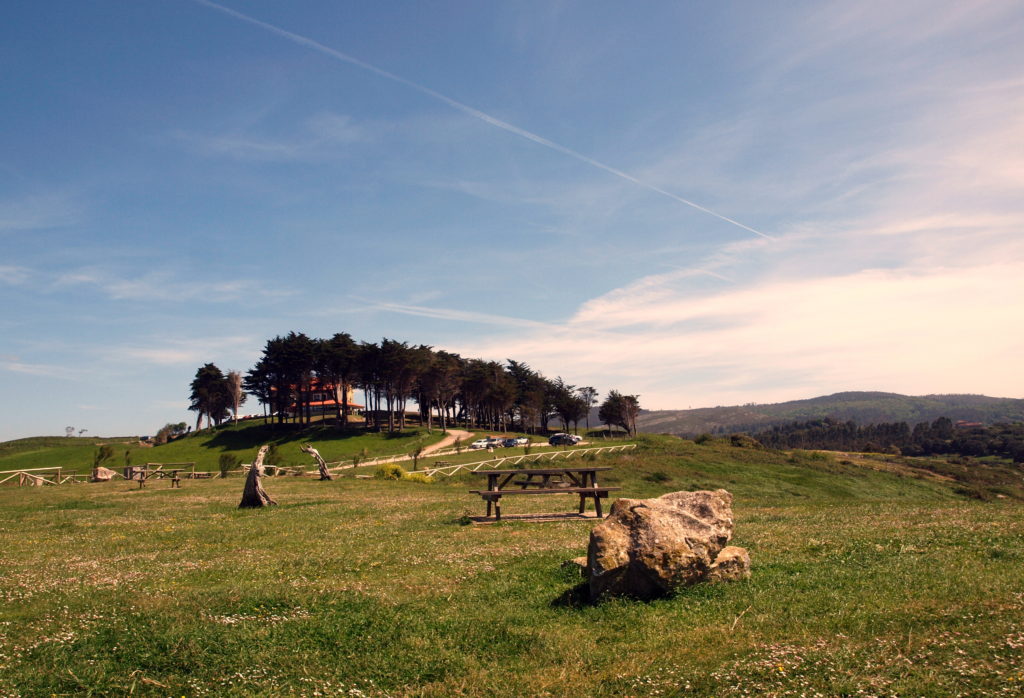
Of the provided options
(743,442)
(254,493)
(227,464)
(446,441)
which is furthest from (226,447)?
(254,493)

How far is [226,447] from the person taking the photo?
107 meters

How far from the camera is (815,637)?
27.5ft

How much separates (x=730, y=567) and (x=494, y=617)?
4524 mm

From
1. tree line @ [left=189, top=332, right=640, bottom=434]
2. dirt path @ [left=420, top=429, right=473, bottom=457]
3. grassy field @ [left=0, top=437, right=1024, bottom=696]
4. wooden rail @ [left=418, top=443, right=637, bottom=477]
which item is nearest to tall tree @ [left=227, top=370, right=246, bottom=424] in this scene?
tree line @ [left=189, top=332, right=640, bottom=434]

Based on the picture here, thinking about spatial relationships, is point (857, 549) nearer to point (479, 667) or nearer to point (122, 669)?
point (479, 667)

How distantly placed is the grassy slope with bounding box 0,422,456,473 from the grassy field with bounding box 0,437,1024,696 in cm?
6420

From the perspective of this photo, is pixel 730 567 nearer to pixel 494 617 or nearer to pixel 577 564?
pixel 577 564

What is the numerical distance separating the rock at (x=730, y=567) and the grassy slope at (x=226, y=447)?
231 feet

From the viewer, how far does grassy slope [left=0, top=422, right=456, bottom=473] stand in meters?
84.7

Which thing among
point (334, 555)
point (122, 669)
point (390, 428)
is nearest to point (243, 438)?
point (390, 428)

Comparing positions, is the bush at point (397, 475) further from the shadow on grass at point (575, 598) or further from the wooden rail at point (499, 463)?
the shadow on grass at point (575, 598)

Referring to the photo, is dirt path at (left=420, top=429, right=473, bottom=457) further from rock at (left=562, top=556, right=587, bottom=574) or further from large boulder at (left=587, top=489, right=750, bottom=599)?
large boulder at (left=587, top=489, right=750, bottom=599)

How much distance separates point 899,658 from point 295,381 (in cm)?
12085

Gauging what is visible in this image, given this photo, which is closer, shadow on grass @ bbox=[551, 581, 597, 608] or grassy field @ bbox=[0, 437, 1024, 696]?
grassy field @ bbox=[0, 437, 1024, 696]
